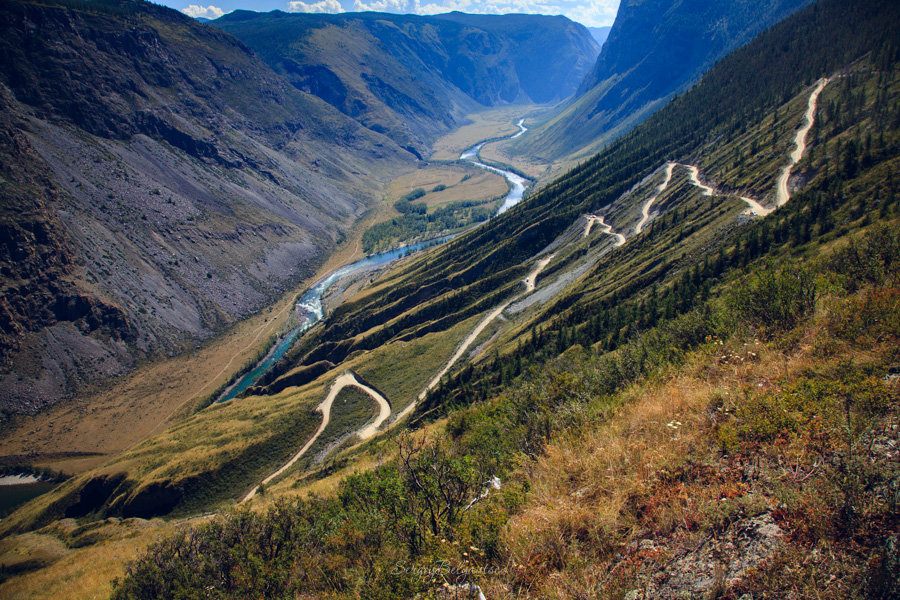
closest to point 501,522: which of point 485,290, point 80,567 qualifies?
point 80,567

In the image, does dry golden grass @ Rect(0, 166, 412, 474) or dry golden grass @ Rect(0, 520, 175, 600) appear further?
dry golden grass @ Rect(0, 166, 412, 474)

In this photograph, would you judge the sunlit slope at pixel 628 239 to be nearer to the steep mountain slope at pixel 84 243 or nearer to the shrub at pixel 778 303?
the shrub at pixel 778 303

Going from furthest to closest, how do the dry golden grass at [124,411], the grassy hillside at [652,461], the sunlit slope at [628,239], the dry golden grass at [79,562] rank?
the dry golden grass at [124,411], the sunlit slope at [628,239], the dry golden grass at [79,562], the grassy hillside at [652,461]

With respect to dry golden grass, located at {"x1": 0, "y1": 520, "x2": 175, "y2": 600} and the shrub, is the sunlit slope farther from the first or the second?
the shrub

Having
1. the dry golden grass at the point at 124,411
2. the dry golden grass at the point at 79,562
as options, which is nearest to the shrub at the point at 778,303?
the dry golden grass at the point at 79,562

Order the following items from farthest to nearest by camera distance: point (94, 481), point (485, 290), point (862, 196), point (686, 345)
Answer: point (485, 290), point (94, 481), point (862, 196), point (686, 345)

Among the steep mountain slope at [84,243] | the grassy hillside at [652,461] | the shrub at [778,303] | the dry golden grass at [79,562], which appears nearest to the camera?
the grassy hillside at [652,461]

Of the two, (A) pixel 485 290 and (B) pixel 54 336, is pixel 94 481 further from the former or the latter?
(A) pixel 485 290

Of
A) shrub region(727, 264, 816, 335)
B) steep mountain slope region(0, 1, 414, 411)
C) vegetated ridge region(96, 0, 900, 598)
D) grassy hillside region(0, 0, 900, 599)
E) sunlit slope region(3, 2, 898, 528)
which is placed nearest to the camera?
vegetated ridge region(96, 0, 900, 598)

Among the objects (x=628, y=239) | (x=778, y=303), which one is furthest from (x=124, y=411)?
(x=628, y=239)

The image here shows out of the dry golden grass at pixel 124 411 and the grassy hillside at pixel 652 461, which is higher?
the grassy hillside at pixel 652 461

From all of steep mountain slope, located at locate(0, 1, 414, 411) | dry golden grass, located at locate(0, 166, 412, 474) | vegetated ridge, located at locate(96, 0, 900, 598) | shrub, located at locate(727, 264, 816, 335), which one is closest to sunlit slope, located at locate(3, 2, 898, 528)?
dry golden grass, located at locate(0, 166, 412, 474)
